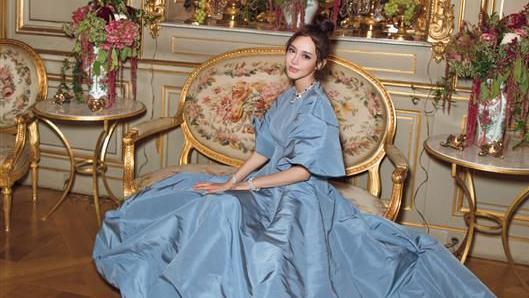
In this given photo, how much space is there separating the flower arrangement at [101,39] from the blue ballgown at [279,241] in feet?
3.62

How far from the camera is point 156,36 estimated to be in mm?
4715

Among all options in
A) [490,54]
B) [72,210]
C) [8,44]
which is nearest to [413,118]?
[490,54]

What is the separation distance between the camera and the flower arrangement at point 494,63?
3699 mm

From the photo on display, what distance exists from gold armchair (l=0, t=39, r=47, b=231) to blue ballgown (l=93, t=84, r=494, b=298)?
1.24 m

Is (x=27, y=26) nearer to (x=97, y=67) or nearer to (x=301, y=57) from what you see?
(x=97, y=67)

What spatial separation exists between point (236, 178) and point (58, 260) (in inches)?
45.2

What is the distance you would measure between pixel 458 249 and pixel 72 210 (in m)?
2.31

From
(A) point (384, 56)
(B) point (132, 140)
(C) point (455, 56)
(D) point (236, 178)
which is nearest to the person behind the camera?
(D) point (236, 178)

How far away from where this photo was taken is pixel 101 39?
4.39 metres

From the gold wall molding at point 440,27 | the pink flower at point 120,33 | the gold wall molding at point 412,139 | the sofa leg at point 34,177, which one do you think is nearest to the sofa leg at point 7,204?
the sofa leg at point 34,177

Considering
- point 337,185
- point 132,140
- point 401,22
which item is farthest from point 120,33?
point 401,22

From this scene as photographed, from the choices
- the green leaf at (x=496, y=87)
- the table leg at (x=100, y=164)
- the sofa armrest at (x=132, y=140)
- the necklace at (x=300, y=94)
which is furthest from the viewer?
the table leg at (x=100, y=164)

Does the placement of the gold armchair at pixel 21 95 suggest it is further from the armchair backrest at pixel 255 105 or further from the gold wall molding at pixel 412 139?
the gold wall molding at pixel 412 139

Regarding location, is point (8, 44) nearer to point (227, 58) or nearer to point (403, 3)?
point (227, 58)
